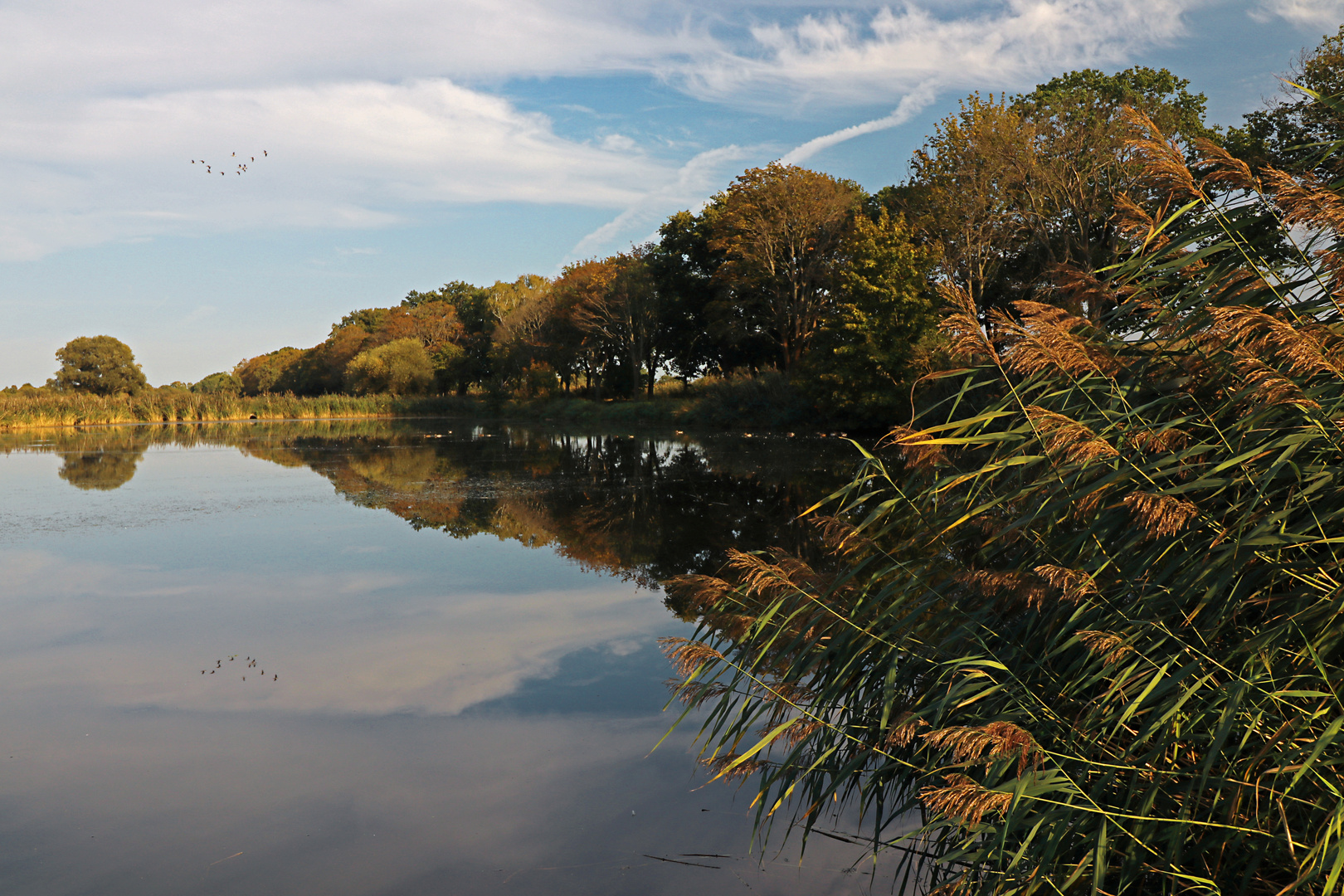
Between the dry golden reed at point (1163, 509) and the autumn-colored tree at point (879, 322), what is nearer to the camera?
the dry golden reed at point (1163, 509)

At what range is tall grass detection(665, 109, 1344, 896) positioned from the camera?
229 cm

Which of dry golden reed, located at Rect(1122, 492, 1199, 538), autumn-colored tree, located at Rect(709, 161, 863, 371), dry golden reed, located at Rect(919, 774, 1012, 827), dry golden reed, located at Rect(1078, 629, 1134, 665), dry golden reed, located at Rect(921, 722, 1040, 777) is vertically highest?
autumn-colored tree, located at Rect(709, 161, 863, 371)

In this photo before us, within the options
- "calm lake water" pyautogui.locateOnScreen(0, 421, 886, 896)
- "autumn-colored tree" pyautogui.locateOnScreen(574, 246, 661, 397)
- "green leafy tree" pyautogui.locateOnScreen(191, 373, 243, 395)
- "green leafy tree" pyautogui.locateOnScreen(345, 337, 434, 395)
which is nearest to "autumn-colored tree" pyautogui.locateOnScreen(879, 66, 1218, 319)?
"autumn-colored tree" pyautogui.locateOnScreen(574, 246, 661, 397)

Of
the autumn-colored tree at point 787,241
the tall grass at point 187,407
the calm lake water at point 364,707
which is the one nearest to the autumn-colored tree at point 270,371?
the tall grass at point 187,407

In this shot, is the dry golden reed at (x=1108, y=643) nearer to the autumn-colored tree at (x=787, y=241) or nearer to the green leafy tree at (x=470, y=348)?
the autumn-colored tree at (x=787, y=241)

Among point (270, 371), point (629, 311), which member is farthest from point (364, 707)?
point (270, 371)

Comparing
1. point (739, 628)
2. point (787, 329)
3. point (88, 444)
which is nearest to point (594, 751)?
point (739, 628)

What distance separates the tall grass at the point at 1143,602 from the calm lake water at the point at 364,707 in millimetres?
1243

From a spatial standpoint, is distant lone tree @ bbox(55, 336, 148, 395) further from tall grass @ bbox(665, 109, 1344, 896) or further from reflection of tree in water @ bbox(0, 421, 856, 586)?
tall grass @ bbox(665, 109, 1344, 896)

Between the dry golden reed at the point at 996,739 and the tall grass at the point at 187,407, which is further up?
the tall grass at the point at 187,407

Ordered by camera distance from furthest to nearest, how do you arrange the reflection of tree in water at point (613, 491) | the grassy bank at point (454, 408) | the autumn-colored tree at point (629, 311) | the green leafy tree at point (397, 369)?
the green leafy tree at point (397, 369) → the autumn-colored tree at point (629, 311) → the grassy bank at point (454, 408) → the reflection of tree in water at point (613, 491)

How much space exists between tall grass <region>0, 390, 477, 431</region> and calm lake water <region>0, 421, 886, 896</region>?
3413cm

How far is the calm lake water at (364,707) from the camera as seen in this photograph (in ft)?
12.9

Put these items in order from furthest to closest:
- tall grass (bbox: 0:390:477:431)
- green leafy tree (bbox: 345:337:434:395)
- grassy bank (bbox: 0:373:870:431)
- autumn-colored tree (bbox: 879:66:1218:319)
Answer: green leafy tree (bbox: 345:337:434:395) → tall grass (bbox: 0:390:477:431) → grassy bank (bbox: 0:373:870:431) → autumn-colored tree (bbox: 879:66:1218:319)
